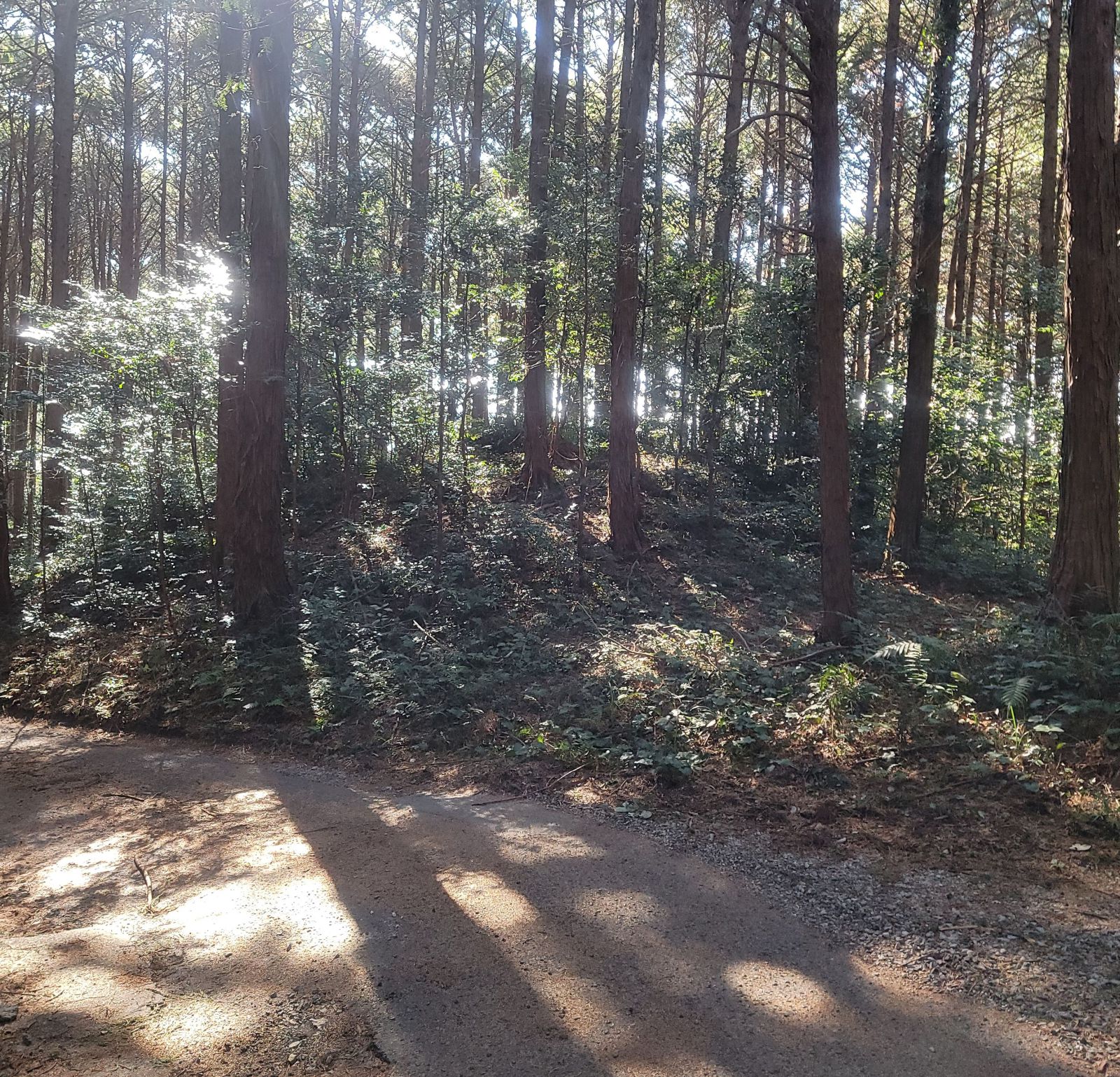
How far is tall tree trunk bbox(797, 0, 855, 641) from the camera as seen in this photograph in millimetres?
8680

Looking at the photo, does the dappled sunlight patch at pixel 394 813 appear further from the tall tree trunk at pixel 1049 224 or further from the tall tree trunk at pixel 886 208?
the tall tree trunk at pixel 1049 224

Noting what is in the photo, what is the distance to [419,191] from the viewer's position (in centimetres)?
1316

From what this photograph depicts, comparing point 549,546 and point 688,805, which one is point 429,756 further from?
point 549,546

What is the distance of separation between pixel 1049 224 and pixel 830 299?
1278 centimetres

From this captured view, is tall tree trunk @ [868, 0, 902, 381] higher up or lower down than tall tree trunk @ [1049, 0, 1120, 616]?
higher up

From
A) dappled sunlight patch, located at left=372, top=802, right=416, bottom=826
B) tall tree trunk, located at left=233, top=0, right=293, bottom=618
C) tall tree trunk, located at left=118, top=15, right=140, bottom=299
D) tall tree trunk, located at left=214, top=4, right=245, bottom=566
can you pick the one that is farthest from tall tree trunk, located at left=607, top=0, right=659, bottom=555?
tall tree trunk, located at left=118, top=15, right=140, bottom=299

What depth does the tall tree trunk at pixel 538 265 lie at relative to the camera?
13.5 m

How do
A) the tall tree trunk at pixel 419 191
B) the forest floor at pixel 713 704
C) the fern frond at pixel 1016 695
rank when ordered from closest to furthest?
the forest floor at pixel 713 704 → the fern frond at pixel 1016 695 → the tall tree trunk at pixel 419 191

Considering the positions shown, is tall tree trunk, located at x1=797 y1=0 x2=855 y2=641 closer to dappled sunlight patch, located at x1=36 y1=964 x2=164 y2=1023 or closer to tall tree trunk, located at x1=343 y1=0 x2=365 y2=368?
tall tree trunk, located at x1=343 y1=0 x2=365 y2=368

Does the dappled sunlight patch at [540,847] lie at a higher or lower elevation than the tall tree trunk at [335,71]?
lower

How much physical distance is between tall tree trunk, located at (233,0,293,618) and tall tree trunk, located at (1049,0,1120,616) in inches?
382

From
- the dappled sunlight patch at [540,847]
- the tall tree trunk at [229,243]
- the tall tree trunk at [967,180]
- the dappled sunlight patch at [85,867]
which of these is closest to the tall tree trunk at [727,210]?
the tall tree trunk at [967,180]

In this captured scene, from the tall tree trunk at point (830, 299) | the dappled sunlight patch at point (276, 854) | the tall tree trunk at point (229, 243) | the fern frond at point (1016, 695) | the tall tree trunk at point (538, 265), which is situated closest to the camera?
the dappled sunlight patch at point (276, 854)

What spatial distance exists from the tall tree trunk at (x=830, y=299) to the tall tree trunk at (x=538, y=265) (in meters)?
5.11
